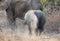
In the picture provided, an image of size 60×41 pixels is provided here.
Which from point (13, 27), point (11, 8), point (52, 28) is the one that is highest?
point (11, 8)

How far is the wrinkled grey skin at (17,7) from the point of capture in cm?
1127

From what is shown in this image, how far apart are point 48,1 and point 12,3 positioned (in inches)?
425

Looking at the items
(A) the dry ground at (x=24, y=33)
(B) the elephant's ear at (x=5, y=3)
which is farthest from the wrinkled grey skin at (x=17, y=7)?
(A) the dry ground at (x=24, y=33)

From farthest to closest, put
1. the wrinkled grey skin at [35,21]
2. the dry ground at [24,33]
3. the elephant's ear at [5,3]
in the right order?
the elephant's ear at [5,3] → the wrinkled grey skin at [35,21] → the dry ground at [24,33]

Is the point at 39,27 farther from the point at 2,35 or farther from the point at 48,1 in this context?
the point at 48,1

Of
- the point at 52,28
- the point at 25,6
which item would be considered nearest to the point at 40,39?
the point at 25,6

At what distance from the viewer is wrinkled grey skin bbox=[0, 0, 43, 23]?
444 inches

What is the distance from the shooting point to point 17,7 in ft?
37.5

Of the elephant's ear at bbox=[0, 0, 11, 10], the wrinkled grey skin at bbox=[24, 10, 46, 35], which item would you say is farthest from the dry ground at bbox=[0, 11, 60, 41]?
the elephant's ear at bbox=[0, 0, 11, 10]

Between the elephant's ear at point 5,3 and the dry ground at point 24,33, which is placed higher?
the elephant's ear at point 5,3

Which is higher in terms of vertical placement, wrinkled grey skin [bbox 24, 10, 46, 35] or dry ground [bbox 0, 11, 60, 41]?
wrinkled grey skin [bbox 24, 10, 46, 35]

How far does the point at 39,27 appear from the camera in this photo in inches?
387

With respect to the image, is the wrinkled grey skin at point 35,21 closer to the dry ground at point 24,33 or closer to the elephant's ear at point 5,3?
Result: the dry ground at point 24,33

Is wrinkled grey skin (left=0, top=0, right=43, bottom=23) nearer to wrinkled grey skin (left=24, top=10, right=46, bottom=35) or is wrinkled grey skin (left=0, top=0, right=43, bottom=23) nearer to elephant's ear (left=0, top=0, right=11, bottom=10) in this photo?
elephant's ear (left=0, top=0, right=11, bottom=10)
